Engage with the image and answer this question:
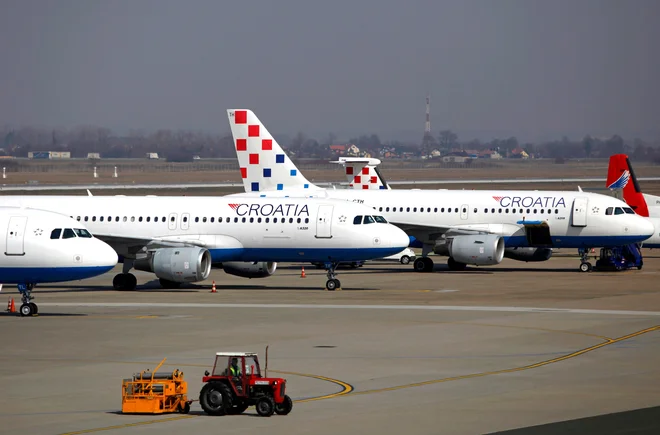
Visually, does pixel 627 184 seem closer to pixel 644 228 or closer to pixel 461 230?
pixel 644 228

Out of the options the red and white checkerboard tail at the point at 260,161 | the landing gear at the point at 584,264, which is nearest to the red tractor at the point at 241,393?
the landing gear at the point at 584,264

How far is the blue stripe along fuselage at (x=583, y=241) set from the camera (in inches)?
2489

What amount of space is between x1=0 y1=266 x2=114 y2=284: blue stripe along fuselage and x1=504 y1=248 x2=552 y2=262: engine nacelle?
31.3 meters

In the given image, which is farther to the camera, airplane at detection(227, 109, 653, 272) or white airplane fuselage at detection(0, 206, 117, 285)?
airplane at detection(227, 109, 653, 272)

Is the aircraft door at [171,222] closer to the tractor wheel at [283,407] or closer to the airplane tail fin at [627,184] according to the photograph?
the tractor wheel at [283,407]

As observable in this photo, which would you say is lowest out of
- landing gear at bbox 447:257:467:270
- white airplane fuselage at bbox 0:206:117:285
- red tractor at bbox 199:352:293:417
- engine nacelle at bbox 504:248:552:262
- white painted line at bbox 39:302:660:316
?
landing gear at bbox 447:257:467:270

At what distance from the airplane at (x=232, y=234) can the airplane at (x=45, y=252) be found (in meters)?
10.4

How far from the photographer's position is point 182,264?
50.6 meters

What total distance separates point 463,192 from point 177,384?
44.2 m

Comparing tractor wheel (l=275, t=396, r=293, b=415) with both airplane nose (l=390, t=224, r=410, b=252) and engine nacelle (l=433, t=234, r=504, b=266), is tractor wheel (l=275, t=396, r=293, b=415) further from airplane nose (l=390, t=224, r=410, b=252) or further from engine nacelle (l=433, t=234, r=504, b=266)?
engine nacelle (l=433, t=234, r=504, b=266)

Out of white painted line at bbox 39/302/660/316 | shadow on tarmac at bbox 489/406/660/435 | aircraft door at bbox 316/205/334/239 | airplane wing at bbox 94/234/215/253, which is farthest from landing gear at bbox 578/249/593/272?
shadow on tarmac at bbox 489/406/660/435

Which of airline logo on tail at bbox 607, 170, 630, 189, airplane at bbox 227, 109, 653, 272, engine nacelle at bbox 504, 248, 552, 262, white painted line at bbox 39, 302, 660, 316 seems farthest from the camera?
airline logo on tail at bbox 607, 170, 630, 189

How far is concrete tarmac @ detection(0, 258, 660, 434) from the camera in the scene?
919 inches

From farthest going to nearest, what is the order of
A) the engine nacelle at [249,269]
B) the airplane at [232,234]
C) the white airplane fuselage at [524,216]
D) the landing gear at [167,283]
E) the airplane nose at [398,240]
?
1. the white airplane fuselage at [524,216]
2. the engine nacelle at [249,269]
3. the landing gear at [167,283]
4. the airplane nose at [398,240]
5. the airplane at [232,234]
